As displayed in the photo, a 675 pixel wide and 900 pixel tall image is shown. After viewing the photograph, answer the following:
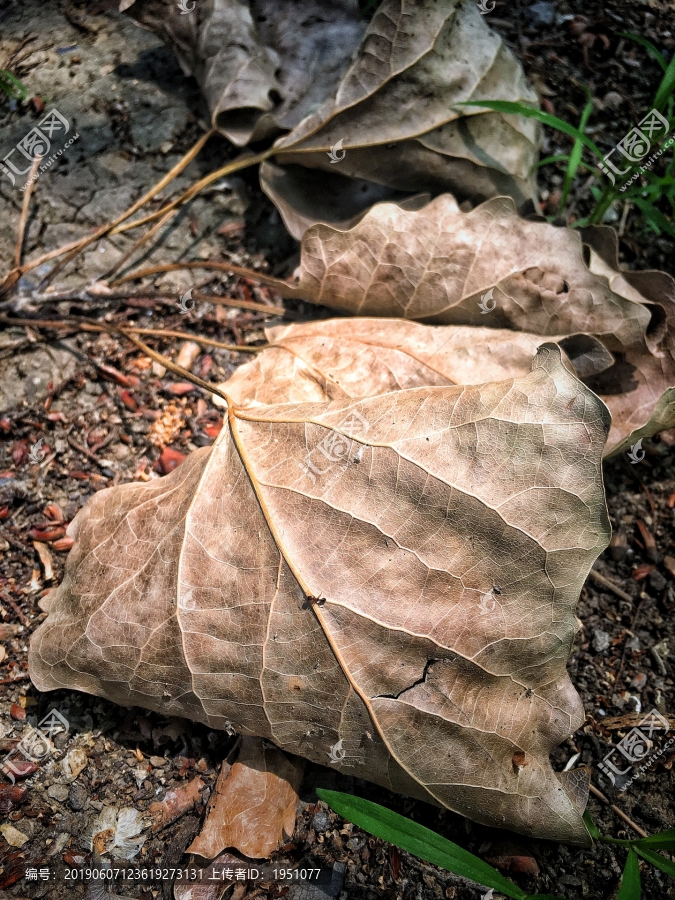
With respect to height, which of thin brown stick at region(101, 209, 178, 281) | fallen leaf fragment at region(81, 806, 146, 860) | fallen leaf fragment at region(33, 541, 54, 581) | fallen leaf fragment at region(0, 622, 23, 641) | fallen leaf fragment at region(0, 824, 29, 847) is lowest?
fallen leaf fragment at region(81, 806, 146, 860)

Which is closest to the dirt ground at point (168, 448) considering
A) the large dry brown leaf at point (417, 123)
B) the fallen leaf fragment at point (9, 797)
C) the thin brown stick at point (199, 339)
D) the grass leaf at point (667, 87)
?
the fallen leaf fragment at point (9, 797)

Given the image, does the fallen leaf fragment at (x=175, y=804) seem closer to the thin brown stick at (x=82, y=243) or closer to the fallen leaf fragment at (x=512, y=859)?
the fallen leaf fragment at (x=512, y=859)

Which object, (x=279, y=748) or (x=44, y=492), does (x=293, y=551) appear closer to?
(x=279, y=748)

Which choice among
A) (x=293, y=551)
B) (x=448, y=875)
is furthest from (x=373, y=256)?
(x=448, y=875)

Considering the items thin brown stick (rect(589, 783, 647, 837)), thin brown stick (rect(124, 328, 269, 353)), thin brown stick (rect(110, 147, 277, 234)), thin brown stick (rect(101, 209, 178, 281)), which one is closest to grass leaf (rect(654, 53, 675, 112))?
thin brown stick (rect(110, 147, 277, 234))

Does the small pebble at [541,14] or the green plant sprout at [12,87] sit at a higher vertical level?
the green plant sprout at [12,87]

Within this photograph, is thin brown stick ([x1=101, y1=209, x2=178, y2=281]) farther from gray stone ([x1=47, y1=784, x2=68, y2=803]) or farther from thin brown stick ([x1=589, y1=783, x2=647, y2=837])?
thin brown stick ([x1=589, y1=783, x2=647, y2=837])
